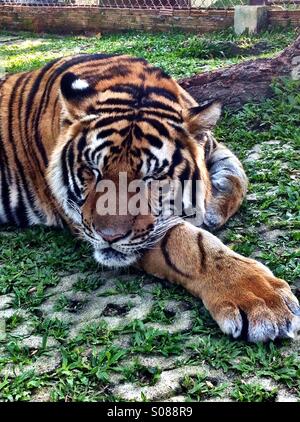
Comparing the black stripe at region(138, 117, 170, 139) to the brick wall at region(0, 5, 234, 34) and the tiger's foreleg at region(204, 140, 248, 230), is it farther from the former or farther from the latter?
the brick wall at region(0, 5, 234, 34)

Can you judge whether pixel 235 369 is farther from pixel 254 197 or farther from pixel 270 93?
pixel 270 93

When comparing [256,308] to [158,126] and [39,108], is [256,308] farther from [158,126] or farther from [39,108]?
[39,108]

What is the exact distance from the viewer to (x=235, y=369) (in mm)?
2275

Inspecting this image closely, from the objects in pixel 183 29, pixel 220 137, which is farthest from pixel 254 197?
pixel 183 29

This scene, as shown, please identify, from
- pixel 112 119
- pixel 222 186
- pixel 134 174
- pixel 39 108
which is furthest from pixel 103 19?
pixel 134 174

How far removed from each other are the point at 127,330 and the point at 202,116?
108cm

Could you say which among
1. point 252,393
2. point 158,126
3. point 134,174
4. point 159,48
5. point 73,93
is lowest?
point 159,48

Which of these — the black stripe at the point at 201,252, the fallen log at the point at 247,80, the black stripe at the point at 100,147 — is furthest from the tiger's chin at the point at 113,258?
the fallen log at the point at 247,80

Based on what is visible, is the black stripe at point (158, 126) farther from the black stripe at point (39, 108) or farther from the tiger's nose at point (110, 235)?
the black stripe at point (39, 108)

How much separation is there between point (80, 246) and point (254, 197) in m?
1.04

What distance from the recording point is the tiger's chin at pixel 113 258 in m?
2.85

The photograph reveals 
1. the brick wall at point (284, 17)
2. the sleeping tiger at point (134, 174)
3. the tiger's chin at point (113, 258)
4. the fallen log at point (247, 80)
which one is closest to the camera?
the sleeping tiger at point (134, 174)

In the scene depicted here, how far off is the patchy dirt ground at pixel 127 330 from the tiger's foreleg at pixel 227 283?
0.06 meters

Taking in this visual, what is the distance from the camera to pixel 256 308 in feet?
7.88
